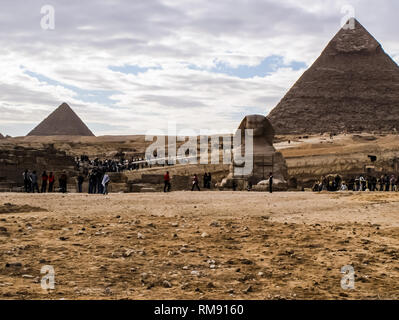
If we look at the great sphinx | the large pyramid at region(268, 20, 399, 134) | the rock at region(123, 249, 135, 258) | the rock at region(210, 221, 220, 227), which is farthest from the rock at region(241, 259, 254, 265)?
the large pyramid at region(268, 20, 399, 134)

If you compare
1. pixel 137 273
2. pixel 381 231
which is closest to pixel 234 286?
pixel 137 273

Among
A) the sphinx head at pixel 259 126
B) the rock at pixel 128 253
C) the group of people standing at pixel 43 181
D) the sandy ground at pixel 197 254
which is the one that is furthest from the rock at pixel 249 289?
the sphinx head at pixel 259 126

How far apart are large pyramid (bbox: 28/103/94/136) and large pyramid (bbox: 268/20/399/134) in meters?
39.6

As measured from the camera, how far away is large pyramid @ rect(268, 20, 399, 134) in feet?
316

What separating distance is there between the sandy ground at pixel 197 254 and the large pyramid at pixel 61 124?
3312 inches

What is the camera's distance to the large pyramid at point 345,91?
316 feet

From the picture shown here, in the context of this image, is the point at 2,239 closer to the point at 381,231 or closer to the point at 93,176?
the point at 381,231

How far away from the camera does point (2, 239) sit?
5469 millimetres

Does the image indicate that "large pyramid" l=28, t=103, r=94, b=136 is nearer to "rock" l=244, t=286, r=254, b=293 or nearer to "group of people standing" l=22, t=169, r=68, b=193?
"group of people standing" l=22, t=169, r=68, b=193

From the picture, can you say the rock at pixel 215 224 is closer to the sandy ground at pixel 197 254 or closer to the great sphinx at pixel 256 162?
the sandy ground at pixel 197 254

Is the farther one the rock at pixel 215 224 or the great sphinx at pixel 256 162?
the great sphinx at pixel 256 162

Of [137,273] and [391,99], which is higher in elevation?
[391,99]
